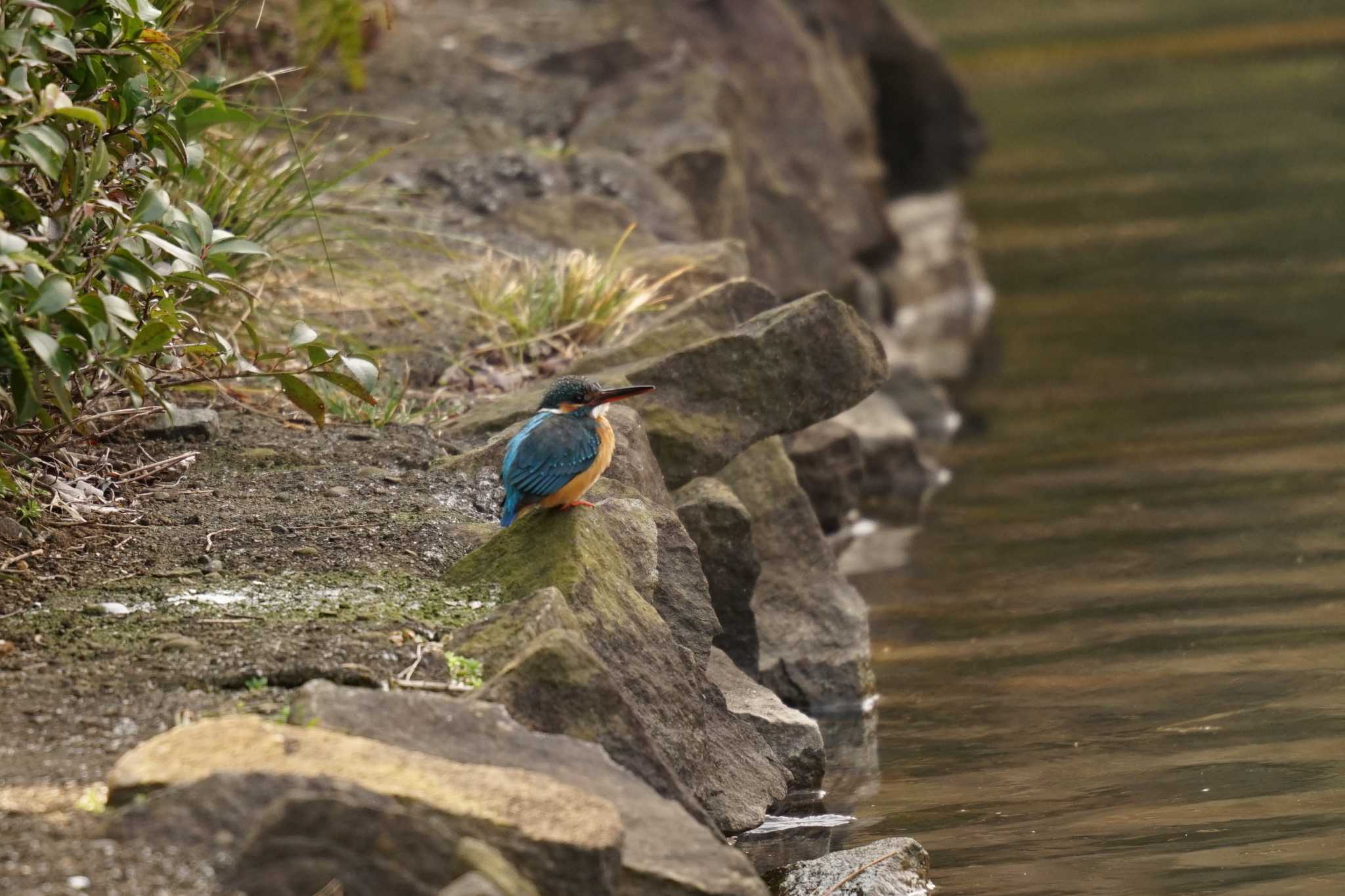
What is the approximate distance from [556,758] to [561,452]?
863 mm

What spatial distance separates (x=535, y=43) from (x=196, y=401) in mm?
5368

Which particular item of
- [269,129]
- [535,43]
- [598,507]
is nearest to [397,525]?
[598,507]

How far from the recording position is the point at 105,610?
369 centimetres

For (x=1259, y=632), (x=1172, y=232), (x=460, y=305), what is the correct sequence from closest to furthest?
1. (x=1259, y=632)
2. (x=460, y=305)
3. (x=1172, y=232)

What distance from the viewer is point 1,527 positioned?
3912 millimetres

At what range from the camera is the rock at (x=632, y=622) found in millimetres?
3795

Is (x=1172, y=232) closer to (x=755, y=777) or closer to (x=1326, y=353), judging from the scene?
(x=1326, y=353)

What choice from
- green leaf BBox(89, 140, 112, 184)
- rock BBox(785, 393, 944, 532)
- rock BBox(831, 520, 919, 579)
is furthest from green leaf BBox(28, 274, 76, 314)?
rock BBox(831, 520, 919, 579)

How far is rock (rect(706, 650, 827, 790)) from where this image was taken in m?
4.62

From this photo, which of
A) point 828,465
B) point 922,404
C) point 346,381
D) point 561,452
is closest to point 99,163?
point 346,381

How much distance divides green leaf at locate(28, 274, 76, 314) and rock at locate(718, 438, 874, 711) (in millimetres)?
2662

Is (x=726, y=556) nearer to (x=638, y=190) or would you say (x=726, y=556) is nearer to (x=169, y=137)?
(x=169, y=137)

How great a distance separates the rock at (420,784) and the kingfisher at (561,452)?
940mm

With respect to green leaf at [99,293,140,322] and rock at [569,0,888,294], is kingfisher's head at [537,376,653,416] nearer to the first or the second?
green leaf at [99,293,140,322]
